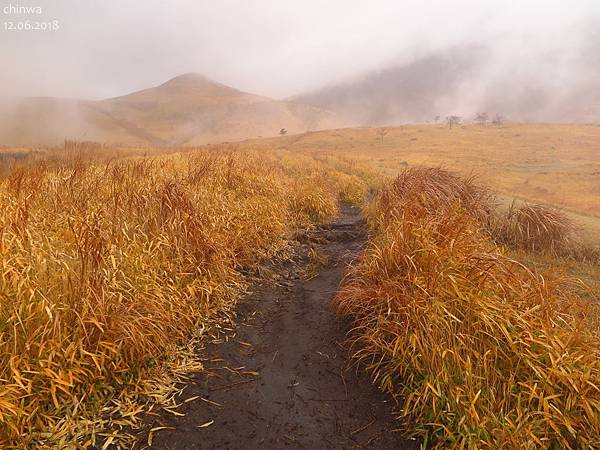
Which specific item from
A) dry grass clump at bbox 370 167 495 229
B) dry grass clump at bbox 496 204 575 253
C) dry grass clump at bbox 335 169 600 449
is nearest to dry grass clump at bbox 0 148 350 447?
dry grass clump at bbox 335 169 600 449

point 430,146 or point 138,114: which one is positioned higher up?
point 138,114

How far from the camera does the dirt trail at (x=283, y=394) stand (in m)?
2.79

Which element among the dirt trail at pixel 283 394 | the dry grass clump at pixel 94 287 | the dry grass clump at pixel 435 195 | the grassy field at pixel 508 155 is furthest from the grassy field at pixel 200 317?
the grassy field at pixel 508 155

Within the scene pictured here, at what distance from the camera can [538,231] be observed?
7598mm

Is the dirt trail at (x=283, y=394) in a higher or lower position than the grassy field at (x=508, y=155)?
lower

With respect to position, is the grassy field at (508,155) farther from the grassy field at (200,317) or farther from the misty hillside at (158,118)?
the misty hillside at (158,118)

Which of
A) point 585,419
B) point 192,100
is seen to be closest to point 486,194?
point 585,419

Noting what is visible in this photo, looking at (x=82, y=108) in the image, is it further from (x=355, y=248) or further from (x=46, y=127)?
(x=355, y=248)

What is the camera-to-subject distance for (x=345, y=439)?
9.25 ft

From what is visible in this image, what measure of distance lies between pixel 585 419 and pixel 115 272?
4182 millimetres

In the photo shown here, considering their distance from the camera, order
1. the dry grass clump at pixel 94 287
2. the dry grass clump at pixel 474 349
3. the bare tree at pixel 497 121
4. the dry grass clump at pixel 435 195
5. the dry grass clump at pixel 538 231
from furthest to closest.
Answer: the bare tree at pixel 497 121 → the dry grass clump at pixel 538 231 → the dry grass clump at pixel 435 195 → the dry grass clump at pixel 94 287 → the dry grass clump at pixel 474 349

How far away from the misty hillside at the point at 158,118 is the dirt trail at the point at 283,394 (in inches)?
3542

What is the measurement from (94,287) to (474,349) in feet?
11.5

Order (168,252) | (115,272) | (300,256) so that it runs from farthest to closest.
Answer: (300,256) → (168,252) → (115,272)
